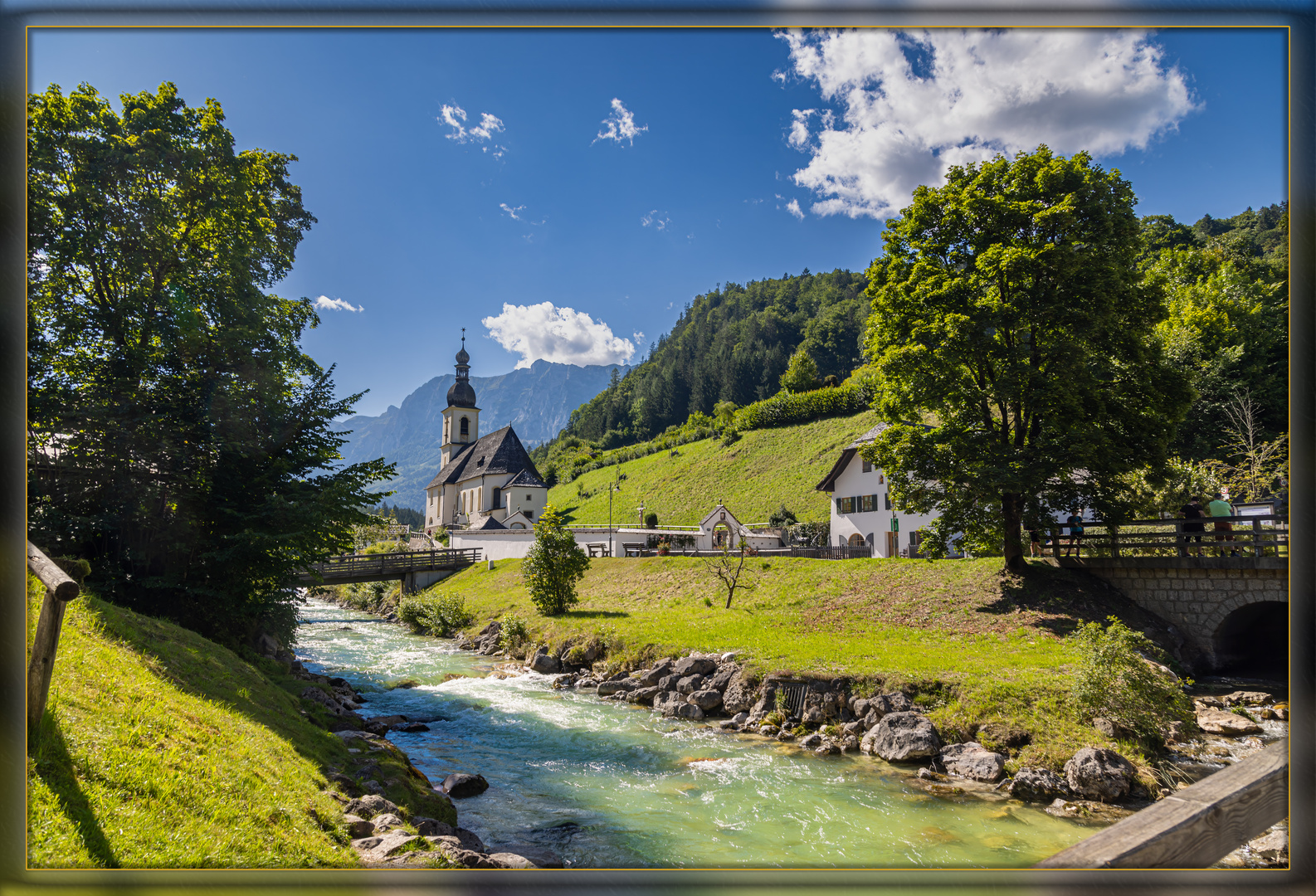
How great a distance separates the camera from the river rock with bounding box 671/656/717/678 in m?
15.2

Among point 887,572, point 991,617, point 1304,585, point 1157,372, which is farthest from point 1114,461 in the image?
point 1304,585

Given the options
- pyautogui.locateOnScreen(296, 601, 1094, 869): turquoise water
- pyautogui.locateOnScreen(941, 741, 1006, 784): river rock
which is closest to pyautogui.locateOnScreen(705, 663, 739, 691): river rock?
pyautogui.locateOnScreen(296, 601, 1094, 869): turquoise water

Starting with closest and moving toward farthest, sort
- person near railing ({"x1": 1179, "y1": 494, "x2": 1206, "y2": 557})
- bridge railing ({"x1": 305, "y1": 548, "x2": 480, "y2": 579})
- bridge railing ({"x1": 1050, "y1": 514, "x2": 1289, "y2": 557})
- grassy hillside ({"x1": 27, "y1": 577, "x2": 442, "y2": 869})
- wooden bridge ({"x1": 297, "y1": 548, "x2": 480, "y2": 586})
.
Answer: grassy hillside ({"x1": 27, "y1": 577, "x2": 442, "y2": 869})
bridge railing ({"x1": 1050, "y1": 514, "x2": 1289, "y2": 557})
person near railing ({"x1": 1179, "y1": 494, "x2": 1206, "y2": 557})
wooden bridge ({"x1": 297, "y1": 548, "x2": 480, "y2": 586})
bridge railing ({"x1": 305, "y1": 548, "x2": 480, "y2": 579})

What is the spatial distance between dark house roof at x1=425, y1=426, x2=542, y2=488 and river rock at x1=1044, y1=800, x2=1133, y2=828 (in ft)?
186

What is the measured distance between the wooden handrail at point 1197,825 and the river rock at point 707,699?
1136 centimetres

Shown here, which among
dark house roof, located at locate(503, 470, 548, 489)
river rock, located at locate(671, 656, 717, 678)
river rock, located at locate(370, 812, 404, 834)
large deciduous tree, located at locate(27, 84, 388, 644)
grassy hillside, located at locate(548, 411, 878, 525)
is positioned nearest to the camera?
river rock, located at locate(370, 812, 404, 834)

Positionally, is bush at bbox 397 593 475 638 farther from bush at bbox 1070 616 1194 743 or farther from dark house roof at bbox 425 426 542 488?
dark house roof at bbox 425 426 542 488

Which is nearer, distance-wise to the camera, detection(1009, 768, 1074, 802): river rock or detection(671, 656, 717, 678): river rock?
detection(1009, 768, 1074, 802): river rock

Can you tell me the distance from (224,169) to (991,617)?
60.7 ft

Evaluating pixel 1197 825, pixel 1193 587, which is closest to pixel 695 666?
pixel 1193 587

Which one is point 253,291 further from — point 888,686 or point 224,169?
point 888,686

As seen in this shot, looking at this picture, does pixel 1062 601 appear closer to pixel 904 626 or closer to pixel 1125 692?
pixel 904 626

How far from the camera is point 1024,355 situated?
1520 cm

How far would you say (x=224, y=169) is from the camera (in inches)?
374
